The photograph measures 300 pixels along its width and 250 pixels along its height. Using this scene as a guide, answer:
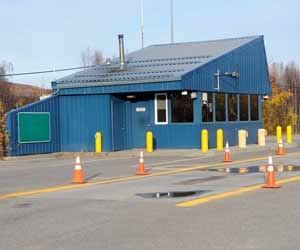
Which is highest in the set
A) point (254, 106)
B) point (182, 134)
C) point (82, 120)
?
point (254, 106)

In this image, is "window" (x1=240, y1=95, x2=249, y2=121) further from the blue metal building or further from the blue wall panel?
the blue wall panel

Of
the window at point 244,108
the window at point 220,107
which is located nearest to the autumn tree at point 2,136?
the window at point 220,107

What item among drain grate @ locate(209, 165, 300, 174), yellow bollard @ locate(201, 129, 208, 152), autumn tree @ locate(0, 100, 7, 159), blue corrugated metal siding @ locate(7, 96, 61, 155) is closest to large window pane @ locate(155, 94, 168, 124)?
yellow bollard @ locate(201, 129, 208, 152)

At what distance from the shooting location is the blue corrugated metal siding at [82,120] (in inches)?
1204

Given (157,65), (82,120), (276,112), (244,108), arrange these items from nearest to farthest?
(82,120) < (157,65) < (244,108) < (276,112)

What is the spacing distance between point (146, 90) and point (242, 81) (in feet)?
22.4

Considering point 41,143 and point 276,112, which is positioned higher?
point 276,112


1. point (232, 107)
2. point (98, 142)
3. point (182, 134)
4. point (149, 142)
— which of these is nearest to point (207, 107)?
point (182, 134)

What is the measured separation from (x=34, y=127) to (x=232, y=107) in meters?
10.5

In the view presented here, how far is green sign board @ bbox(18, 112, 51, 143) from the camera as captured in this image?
28.2 metres

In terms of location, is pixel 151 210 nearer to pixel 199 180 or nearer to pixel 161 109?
pixel 199 180

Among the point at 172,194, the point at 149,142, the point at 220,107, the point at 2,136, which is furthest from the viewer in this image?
the point at 220,107

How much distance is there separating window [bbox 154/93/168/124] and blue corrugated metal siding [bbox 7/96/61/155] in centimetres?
491

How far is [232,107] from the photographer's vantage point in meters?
33.0
